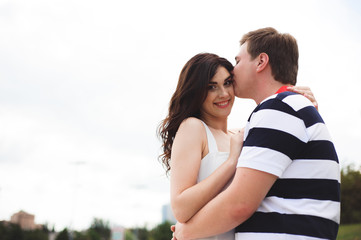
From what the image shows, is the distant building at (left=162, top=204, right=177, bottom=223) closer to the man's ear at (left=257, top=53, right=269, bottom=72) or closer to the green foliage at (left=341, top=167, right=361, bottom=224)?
the green foliage at (left=341, top=167, right=361, bottom=224)

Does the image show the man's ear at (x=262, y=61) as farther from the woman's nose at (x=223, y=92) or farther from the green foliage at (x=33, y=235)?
the green foliage at (x=33, y=235)

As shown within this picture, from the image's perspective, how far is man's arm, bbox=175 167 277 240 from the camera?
90.8 inches

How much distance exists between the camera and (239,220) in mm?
2398

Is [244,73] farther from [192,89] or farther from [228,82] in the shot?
[192,89]

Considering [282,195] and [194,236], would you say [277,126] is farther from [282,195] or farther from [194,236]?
[194,236]

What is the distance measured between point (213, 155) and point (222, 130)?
628 millimetres

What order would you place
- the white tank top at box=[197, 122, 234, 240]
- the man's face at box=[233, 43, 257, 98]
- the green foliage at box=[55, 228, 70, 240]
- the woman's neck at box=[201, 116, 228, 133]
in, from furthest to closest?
the green foliage at box=[55, 228, 70, 240] < the woman's neck at box=[201, 116, 228, 133] < the man's face at box=[233, 43, 257, 98] < the white tank top at box=[197, 122, 234, 240]

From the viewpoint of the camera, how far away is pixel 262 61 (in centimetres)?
321

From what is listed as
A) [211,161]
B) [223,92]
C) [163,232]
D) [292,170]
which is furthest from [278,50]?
[163,232]

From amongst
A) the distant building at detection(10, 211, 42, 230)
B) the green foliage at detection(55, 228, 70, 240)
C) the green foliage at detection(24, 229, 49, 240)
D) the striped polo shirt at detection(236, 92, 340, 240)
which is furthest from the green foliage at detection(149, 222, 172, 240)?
the striped polo shirt at detection(236, 92, 340, 240)

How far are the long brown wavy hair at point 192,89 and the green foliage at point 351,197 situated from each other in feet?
64.3

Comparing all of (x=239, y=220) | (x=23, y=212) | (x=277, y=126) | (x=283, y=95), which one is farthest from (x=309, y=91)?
(x=23, y=212)

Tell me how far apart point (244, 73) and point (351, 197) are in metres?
20.1

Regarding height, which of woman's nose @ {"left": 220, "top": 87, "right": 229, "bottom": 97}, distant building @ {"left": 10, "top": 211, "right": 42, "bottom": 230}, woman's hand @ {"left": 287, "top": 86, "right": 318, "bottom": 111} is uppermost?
distant building @ {"left": 10, "top": 211, "right": 42, "bottom": 230}
